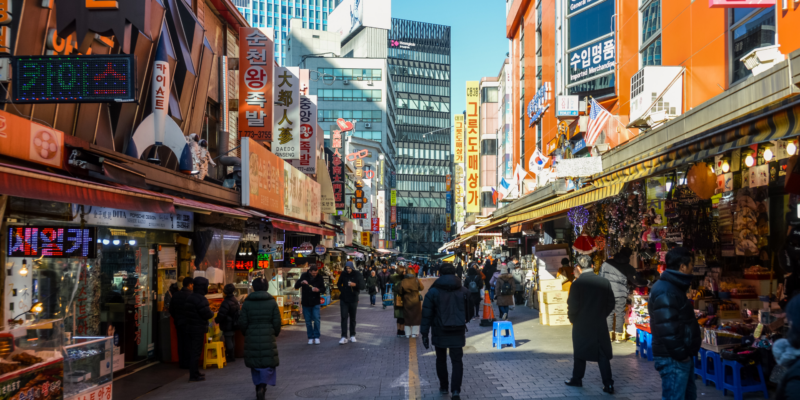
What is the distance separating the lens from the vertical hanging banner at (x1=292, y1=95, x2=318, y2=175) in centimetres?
2075

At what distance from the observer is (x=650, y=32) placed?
45.6 feet

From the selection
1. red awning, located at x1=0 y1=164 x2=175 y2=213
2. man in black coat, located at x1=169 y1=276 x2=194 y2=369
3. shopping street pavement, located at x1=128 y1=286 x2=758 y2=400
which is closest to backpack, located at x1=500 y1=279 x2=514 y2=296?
shopping street pavement, located at x1=128 y1=286 x2=758 y2=400

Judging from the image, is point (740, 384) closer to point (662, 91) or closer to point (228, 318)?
point (662, 91)

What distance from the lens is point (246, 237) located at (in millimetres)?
16781

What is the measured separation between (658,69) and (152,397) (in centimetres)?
1044

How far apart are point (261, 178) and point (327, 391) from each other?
8161mm

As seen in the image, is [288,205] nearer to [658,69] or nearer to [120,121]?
[120,121]

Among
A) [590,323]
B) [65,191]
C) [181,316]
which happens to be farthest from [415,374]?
[65,191]

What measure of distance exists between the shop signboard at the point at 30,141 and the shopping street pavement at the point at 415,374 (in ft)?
11.8

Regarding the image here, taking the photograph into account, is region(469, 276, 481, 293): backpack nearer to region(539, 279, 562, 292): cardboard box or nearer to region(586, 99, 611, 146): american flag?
region(539, 279, 562, 292): cardboard box

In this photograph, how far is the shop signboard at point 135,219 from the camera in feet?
30.2

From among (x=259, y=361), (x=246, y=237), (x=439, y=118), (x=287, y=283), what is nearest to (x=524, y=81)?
(x=287, y=283)

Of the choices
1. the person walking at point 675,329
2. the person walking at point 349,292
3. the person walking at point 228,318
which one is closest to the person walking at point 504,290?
the person walking at point 349,292

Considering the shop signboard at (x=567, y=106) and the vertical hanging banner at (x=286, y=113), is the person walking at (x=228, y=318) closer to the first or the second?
the vertical hanging banner at (x=286, y=113)
